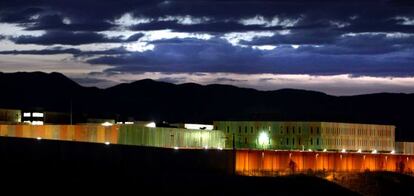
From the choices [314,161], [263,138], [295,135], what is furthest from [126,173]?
[295,135]

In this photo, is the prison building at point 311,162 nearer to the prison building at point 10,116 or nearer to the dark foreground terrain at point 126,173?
the dark foreground terrain at point 126,173

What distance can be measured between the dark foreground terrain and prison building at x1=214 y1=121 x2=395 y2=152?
44623 millimetres

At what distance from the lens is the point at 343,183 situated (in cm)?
9731

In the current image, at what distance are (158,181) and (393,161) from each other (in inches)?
2269

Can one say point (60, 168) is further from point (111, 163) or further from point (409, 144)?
point (409, 144)

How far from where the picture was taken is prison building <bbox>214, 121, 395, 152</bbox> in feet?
452

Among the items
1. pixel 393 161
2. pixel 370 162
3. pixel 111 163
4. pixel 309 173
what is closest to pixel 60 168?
pixel 111 163

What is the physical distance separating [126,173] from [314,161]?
36076mm

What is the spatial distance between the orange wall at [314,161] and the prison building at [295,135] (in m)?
19.6

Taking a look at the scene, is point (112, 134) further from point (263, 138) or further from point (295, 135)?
point (295, 135)

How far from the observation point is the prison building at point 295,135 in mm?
137875

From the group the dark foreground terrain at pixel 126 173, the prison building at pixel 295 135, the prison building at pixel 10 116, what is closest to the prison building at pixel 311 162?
the dark foreground terrain at pixel 126 173

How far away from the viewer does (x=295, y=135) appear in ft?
455

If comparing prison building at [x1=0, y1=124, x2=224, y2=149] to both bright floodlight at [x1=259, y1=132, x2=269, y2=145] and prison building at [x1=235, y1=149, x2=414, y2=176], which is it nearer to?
prison building at [x1=235, y1=149, x2=414, y2=176]
